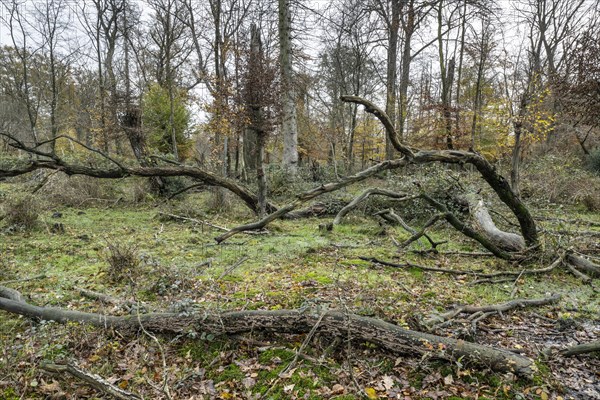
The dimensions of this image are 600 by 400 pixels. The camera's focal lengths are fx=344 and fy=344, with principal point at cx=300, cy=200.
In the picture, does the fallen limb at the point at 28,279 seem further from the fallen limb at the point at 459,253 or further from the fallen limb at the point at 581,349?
the fallen limb at the point at 581,349

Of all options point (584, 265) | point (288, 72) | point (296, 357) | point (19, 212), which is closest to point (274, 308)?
point (296, 357)

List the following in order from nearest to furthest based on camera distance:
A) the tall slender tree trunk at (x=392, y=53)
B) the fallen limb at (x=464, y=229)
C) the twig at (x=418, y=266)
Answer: the twig at (x=418, y=266)
the fallen limb at (x=464, y=229)
the tall slender tree trunk at (x=392, y=53)

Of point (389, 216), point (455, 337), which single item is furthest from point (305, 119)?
point (455, 337)

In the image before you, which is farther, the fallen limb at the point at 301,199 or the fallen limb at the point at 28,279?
the fallen limb at the point at 28,279

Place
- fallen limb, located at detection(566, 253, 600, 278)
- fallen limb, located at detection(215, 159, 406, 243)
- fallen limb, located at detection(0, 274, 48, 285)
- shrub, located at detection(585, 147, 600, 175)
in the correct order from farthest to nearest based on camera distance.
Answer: shrub, located at detection(585, 147, 600, 175) < fallen limb, located at detection(566, 253, 600, 278) < fallen limb, located at detection(0, 274, 48, 285) < fallen limb, located at detection(215, 159, 406, 243)

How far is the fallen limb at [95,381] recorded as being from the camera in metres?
2.34

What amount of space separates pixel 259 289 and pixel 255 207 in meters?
5.04

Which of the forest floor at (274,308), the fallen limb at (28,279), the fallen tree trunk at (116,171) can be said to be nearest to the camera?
the forest floor at (274,308)

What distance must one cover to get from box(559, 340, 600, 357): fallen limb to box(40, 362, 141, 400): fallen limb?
3295mm

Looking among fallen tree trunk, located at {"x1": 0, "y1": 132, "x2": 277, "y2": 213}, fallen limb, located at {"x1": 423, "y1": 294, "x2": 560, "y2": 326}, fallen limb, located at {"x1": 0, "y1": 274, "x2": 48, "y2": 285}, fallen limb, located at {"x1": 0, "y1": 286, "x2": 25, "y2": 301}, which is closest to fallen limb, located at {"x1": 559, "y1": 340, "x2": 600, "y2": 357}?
fallen limb, located at {"x1": 423, "y1": 294, "x2": 560, "y2": 326}

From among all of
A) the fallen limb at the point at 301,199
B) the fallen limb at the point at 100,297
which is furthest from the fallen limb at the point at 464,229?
the fallen limb at the point at 100,297

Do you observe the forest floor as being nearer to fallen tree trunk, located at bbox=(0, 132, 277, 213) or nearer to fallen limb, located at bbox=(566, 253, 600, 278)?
fallen limb, located at bbox=(566, 253, 600, 278)

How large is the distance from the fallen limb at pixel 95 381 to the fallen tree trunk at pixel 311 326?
64 cm

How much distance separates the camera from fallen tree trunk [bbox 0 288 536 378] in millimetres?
2619
